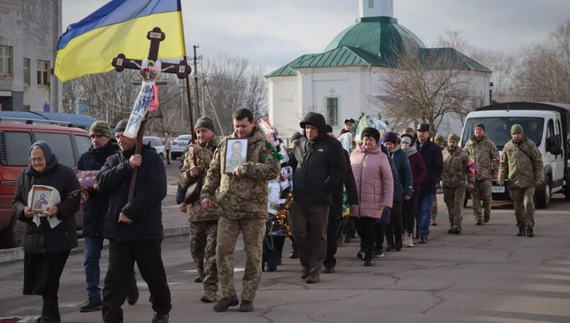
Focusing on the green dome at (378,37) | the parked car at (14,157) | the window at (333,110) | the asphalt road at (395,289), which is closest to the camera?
the asphalt road at (395,289)

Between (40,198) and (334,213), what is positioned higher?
(40,198)

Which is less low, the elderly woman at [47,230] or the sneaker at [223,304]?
the elderly woman at [47,230]

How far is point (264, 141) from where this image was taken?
354 inches

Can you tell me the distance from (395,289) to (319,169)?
5.60 feet

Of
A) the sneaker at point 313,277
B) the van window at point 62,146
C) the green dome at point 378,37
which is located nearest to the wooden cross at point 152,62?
the sneaker at point 313,277

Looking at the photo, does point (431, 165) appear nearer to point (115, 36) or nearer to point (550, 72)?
point (115, 36)

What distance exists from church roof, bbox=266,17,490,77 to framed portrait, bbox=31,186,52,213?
62882 millimetres

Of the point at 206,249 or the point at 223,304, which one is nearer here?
the point at 223,304

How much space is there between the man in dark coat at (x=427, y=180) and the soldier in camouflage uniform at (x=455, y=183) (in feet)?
4.50

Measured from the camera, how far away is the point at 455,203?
16.9m

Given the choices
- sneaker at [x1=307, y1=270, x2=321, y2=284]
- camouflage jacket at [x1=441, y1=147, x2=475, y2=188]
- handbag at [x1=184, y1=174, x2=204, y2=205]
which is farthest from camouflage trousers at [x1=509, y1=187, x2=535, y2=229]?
handbag at [x1=184, y1=174, x2=204, y2=205]

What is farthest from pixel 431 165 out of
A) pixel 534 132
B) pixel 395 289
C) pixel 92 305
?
pixel 534 132

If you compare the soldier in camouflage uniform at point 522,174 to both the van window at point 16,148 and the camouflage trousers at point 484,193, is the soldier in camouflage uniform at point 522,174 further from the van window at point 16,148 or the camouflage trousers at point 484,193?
the van window at point 16,148

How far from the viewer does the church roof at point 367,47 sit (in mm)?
74750
